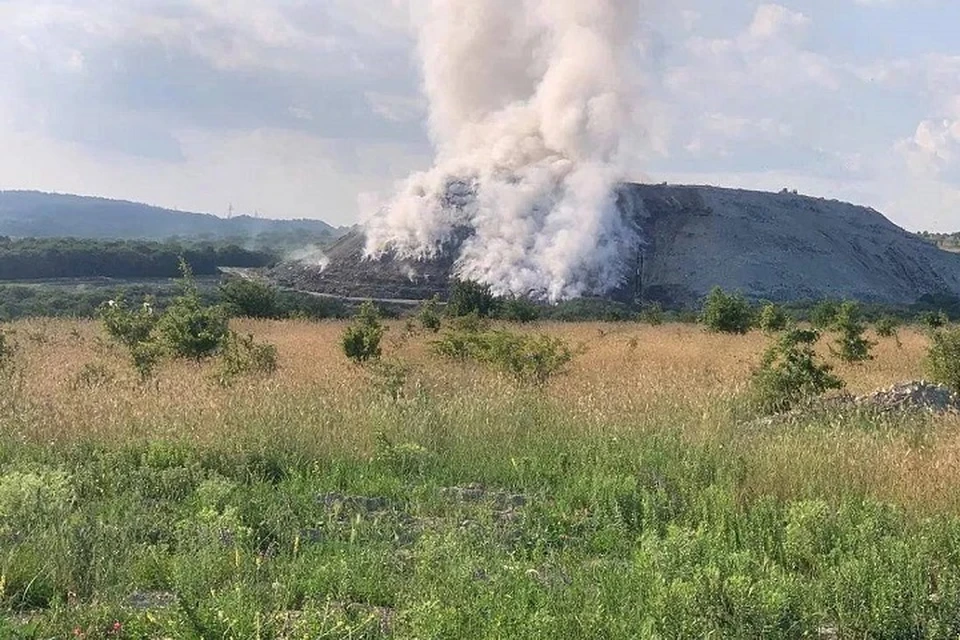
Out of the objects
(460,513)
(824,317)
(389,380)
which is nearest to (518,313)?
(824,317)

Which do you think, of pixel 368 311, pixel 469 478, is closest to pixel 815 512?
pixel 469 478

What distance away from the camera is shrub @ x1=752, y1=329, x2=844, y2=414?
35.6 feet

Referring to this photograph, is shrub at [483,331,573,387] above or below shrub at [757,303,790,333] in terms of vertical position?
below

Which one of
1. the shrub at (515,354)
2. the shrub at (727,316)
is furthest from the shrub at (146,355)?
the shrub at (727,316)

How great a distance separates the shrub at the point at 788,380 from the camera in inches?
427

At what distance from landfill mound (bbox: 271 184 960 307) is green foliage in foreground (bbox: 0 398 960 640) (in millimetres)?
45009

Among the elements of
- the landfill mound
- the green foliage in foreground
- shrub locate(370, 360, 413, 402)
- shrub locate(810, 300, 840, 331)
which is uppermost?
the landfill mound

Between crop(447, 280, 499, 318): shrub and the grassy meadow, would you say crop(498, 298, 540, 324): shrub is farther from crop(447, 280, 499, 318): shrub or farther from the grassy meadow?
the grassy meadow

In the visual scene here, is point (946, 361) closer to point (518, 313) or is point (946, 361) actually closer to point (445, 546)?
point (445, 546)

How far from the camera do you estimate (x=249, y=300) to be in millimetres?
30672

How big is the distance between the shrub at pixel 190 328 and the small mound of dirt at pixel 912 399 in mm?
9782

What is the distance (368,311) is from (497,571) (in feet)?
45.6

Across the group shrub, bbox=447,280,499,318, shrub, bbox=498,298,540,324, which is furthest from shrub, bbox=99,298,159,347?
shrub, bbox=498,298,540,324

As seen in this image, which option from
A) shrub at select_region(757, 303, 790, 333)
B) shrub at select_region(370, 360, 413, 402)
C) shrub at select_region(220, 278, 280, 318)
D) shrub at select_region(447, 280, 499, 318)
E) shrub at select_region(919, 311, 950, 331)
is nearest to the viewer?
shrub at select_region(370, 360, 413, 402)
